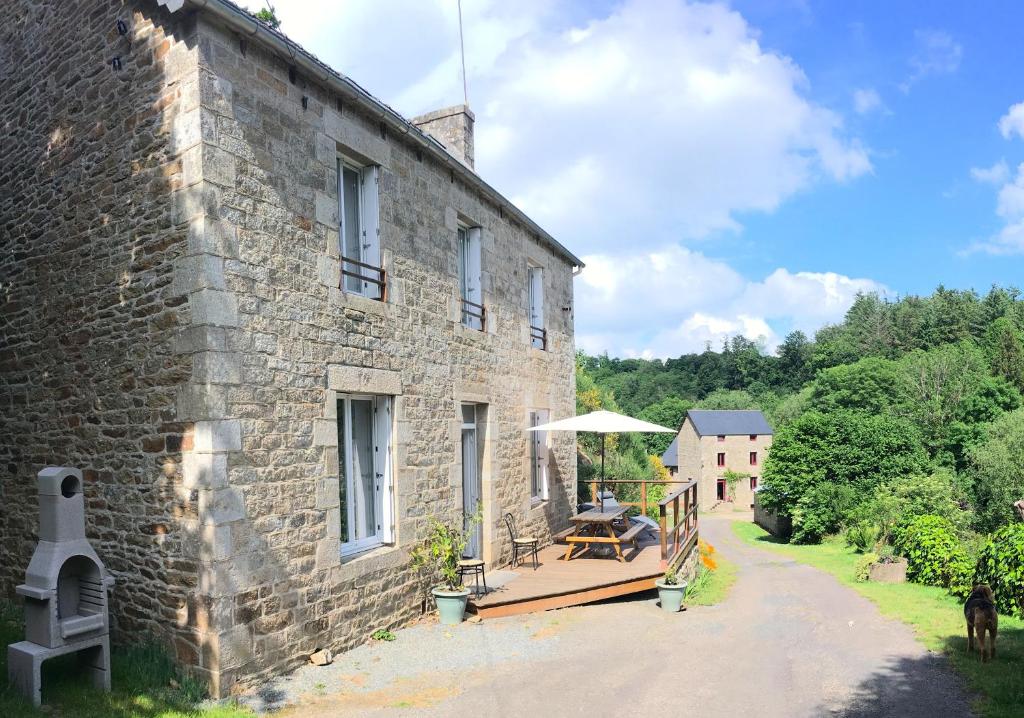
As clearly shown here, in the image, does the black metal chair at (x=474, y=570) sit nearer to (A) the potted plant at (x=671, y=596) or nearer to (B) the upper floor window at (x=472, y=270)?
(A) the potted plant at (x=671, y=596)

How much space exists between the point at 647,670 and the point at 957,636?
11.9 feet

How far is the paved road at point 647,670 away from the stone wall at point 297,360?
72cm

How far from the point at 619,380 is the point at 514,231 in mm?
73364

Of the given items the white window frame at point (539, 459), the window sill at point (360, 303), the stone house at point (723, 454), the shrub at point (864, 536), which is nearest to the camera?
the window sill at point (360, 303)

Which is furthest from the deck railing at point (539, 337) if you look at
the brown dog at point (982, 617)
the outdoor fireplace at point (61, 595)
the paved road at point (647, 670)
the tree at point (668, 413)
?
the tree at point (668, 413)

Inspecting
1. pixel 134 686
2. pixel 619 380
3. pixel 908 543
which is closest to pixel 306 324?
pixel 134 686

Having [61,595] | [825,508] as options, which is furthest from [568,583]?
[825,508]

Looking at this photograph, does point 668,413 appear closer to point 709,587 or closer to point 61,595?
point 709,587

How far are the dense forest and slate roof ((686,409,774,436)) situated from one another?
2.93 meters

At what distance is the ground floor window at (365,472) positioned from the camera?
7605 mm

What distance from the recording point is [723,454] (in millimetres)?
47281

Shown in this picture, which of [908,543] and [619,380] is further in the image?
[619,380]

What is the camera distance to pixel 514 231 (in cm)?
1220

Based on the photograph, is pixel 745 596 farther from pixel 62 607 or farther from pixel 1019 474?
pixel 1019 474
